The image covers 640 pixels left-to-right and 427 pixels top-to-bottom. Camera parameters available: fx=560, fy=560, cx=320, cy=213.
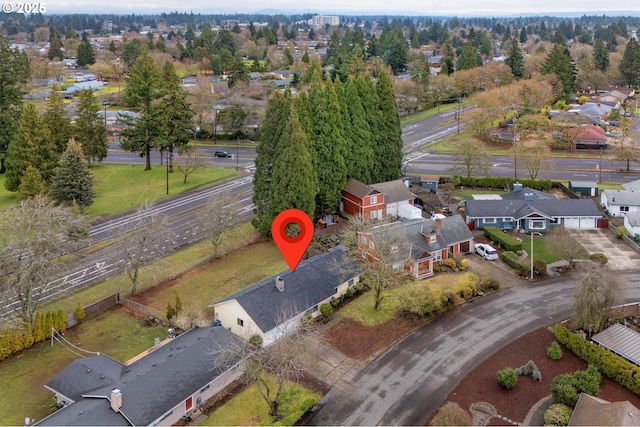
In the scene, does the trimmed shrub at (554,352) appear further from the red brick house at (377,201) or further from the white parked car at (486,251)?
the red brick house at (377,201)

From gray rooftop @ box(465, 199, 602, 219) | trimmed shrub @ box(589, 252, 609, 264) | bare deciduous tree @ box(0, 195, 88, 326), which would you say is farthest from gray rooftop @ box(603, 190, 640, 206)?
bare deciduous tree @ box(0, 195, 88, 326)

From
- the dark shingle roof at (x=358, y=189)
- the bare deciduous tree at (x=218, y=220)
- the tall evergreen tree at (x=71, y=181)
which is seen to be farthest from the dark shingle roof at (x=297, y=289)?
the tall evergreen tree at (x=71, y=181)

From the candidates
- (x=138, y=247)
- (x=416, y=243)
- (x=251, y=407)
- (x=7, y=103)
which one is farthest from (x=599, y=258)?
(x=7, y=103)

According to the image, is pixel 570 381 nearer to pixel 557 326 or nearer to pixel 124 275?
pixel 557 326

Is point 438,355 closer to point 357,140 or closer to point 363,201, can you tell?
point 363,201

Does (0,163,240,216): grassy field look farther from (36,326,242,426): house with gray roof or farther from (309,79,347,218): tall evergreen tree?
(36,326,242,426): house with gray roof

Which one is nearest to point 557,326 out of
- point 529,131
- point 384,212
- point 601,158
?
point 384,212
